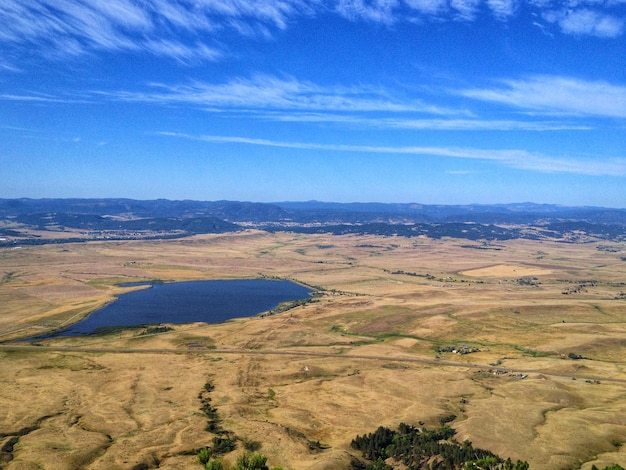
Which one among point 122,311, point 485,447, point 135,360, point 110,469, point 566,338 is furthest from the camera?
point 122,311

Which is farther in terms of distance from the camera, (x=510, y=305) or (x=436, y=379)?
(x=510, y=305)

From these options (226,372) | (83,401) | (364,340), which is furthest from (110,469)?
(364,340)

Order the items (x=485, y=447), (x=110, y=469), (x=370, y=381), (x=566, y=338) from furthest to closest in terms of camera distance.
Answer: (x=566, y=338), (x=370, y=381), (x=485, y=447), (x=110, y=469)

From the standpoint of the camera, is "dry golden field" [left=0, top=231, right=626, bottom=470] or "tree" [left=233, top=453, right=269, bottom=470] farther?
"dry golden field" [left=0, top=231, right=626, bottom=470]

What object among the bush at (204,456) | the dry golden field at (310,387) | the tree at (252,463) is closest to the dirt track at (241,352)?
the dry golden field at (310,387)

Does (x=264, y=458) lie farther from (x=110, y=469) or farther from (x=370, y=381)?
(x=370, y=381)

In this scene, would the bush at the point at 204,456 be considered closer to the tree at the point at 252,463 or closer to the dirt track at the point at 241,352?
the tree at the point at 252,463

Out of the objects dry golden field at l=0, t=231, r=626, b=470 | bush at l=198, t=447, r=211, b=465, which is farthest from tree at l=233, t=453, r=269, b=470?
bush at l=198, t=447, r=211, b=465

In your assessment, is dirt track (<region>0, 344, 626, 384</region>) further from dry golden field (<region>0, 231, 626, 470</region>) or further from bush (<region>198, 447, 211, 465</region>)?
bush (<region>198, 447, 211, 465</region>)

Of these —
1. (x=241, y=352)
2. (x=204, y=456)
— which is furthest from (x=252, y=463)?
(x=241, y=352)

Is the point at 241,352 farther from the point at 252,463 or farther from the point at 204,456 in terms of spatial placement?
the point at 252,463

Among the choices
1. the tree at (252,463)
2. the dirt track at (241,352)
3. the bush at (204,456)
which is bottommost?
the dirt track at (241,352)
